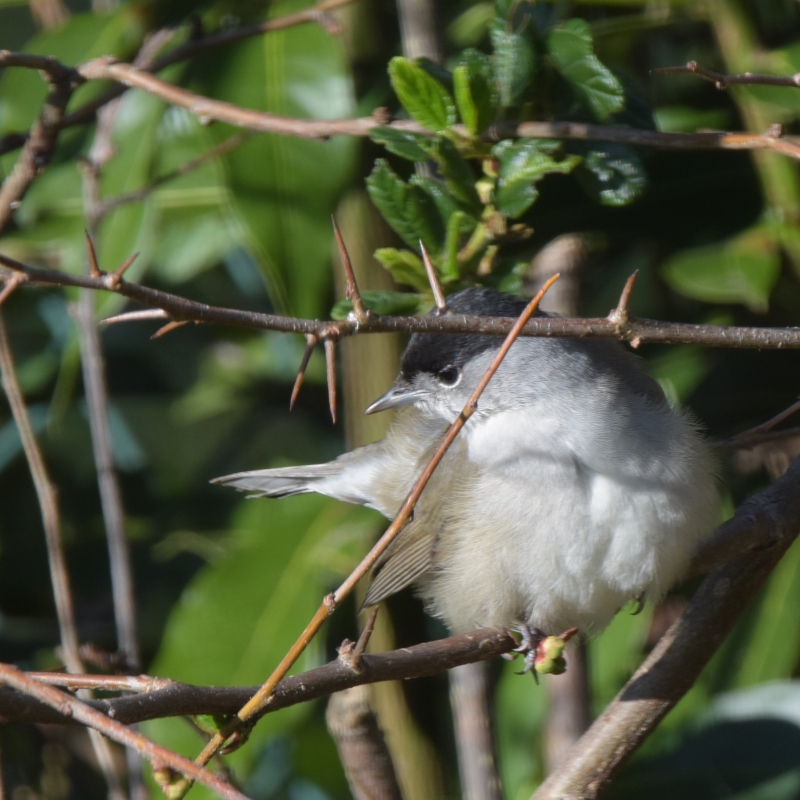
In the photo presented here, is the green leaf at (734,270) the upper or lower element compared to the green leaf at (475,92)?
lower

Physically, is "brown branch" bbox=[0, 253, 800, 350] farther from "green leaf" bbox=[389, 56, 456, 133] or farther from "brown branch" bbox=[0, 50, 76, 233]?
"brown branch" bbox=[0, 50, 76, 233]

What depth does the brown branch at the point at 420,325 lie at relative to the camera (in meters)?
1.22

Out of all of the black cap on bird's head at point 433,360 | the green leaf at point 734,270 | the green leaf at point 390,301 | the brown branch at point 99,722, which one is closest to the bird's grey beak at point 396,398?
the black cap on bird's head at point 433,360

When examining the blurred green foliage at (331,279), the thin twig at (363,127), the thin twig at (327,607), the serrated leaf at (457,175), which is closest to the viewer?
the thin twig at (327,607)

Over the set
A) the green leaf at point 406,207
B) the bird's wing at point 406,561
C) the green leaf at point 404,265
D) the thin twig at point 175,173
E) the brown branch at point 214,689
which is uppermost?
the thin twig at point 175,173

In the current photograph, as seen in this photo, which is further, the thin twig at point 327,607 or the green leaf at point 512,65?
the green leaf at point 512,65

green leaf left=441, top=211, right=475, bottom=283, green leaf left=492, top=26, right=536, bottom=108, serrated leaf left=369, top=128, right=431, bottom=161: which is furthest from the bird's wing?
green leaf left=492, top=26, right=536, bottom=108

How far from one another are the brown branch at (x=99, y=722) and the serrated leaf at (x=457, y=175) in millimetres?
1258

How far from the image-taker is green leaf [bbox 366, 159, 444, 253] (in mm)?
2051

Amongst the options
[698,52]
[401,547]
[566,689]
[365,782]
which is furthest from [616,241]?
[365,782]

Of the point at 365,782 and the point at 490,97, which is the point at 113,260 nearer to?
the point at 490,97

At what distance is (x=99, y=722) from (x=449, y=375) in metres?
1.48

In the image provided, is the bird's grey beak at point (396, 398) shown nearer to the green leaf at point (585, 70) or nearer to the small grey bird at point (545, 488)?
the small grey bird at point (545, 488)

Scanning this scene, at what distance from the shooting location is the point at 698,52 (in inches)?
126
